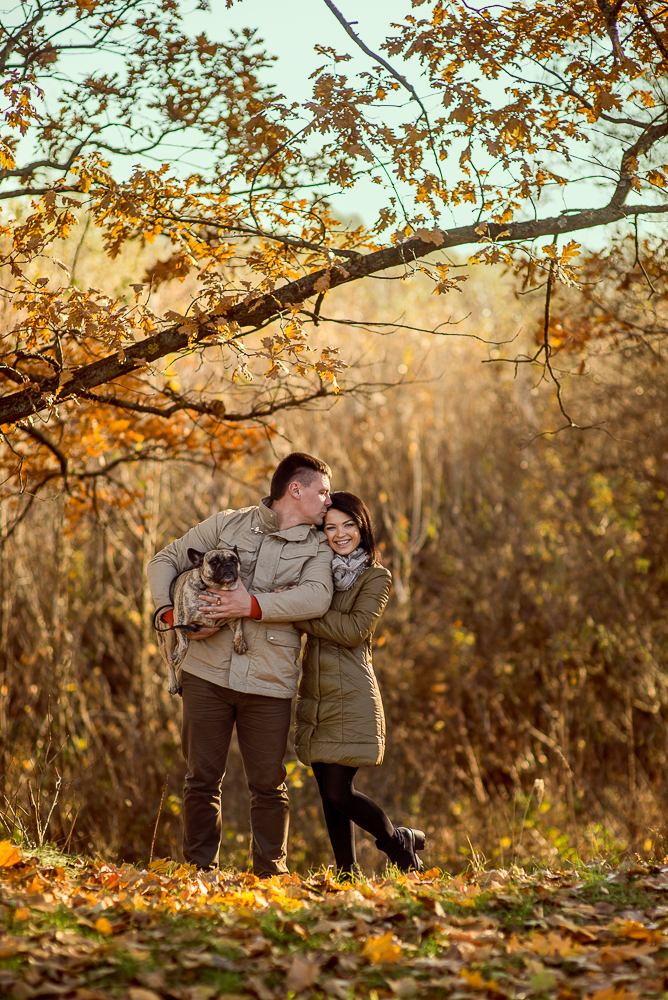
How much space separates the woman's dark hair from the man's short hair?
0.16m

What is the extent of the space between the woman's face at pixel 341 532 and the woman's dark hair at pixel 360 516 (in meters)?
0.02

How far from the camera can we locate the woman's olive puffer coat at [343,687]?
Result: 4.05 m

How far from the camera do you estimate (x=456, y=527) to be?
1297cm

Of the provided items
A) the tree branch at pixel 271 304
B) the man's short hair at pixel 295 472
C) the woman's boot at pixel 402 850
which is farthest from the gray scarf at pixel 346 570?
the tree branch at pixel 271 304

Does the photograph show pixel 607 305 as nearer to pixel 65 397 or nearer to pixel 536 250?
pixel 536 250

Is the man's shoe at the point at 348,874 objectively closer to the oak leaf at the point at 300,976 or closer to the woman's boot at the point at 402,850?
the woman's boot at the point at 402,850

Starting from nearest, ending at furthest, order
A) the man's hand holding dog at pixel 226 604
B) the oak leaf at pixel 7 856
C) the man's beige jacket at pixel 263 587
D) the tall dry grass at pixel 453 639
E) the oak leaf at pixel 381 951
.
Result: the oak leaf at pixel 381 951 → the oak leaf at pixel 7 856 → the man's hand holding dog at pixel 226 604 → the man's beige jacket at pixel 263 587 → the tall dry grass at pixel 453 639

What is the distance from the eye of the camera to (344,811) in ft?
13.4

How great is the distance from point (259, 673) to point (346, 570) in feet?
2.31

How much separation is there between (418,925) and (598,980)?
2.36 feet

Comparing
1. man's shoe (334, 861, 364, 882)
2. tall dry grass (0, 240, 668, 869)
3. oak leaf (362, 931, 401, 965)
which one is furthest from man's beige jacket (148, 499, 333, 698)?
tall dry grass (0, 240, 668, 869)

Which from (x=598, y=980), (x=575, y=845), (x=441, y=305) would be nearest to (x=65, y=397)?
(x=598, y=980)

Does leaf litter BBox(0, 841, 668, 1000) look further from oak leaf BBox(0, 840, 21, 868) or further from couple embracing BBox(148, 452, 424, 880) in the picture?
couple embracing BBox(148, 452, 424, 880)

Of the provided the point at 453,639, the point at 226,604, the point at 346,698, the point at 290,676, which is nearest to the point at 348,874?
the point at 346,698
